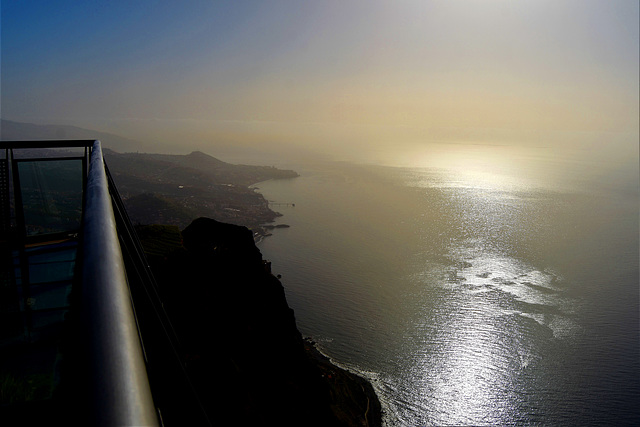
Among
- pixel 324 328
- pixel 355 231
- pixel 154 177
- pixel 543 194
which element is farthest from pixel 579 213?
pixel 154 177

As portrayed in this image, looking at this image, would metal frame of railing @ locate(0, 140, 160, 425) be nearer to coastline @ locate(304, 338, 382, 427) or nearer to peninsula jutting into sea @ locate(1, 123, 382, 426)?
peninsula jutting into sea @ locate(1, 123, 382, 426)

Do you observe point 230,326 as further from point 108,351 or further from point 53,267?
point 108,351

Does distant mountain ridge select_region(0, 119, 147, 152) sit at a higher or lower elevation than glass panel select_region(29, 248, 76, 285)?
higher

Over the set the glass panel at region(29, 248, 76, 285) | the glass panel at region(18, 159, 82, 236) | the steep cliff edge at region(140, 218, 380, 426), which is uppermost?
the glass panel at region(18, 159, 82, 236)

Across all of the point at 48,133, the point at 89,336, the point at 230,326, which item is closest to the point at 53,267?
the point at 89,336

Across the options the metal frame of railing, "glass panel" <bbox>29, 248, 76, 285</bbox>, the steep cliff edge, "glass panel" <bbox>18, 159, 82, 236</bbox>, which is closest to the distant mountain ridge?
the steep cliff edge

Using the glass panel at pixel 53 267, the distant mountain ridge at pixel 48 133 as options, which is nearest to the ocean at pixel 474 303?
the glass panel at pixel 53 267
